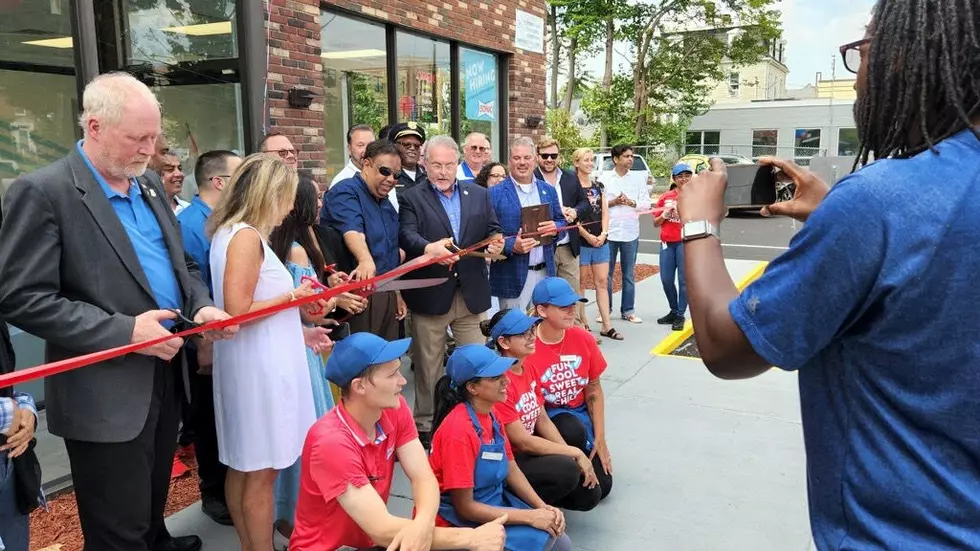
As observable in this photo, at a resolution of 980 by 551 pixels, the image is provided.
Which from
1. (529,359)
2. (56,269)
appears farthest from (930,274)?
(529,359)

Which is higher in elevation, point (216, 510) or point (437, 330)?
point (437, 330)

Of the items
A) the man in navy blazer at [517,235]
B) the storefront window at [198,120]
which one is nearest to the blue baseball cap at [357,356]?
the man in navy blazer at [517,235]

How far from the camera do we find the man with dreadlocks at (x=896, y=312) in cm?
102

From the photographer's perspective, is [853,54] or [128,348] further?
[128,348]

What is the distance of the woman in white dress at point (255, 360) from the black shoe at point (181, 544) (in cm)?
49

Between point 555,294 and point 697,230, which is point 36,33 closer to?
point 555,294

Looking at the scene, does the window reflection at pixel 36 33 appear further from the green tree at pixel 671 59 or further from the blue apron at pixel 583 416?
the green tree at pixel 671 59

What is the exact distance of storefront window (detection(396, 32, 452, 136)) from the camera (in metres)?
8.67

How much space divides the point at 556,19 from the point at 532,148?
88.4 feet

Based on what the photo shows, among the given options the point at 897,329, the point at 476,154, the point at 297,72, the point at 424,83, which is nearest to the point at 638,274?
the point at 424,83

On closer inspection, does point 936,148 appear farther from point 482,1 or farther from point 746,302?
point 482,1

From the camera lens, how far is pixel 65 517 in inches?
146

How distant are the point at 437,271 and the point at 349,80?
384 cm

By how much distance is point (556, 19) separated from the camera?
102 ft
